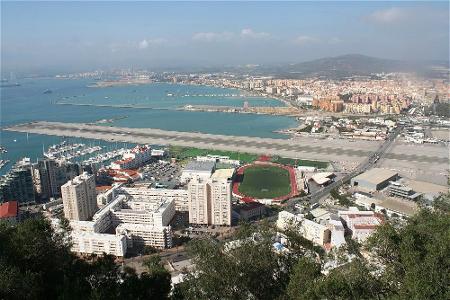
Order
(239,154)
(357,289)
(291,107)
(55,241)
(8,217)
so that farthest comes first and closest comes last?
(291,107)
(239,154)
(8,217)
(55,241)
(357,289)

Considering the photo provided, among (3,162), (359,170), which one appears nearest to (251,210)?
(359,170)

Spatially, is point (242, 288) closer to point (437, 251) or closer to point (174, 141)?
point (437, 251)

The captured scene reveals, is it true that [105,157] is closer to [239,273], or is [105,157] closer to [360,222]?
[360,222]

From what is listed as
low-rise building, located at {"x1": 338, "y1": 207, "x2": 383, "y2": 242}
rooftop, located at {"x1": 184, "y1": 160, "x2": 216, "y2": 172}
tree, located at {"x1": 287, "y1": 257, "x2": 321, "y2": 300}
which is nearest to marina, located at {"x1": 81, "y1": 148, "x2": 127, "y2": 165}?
rooftop, located at {"x1": 184, "y1": 160, "x2": 216, "y2": 172}

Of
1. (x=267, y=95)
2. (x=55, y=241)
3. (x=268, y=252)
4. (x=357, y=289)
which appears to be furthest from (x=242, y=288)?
(x=267, y=95)

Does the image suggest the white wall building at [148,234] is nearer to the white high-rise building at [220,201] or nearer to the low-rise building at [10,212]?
the white high-rise building at [220,201]

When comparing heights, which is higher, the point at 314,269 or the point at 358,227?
the point at 314,269

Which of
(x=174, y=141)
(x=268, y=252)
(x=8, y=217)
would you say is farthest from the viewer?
(x=174, y=141)
